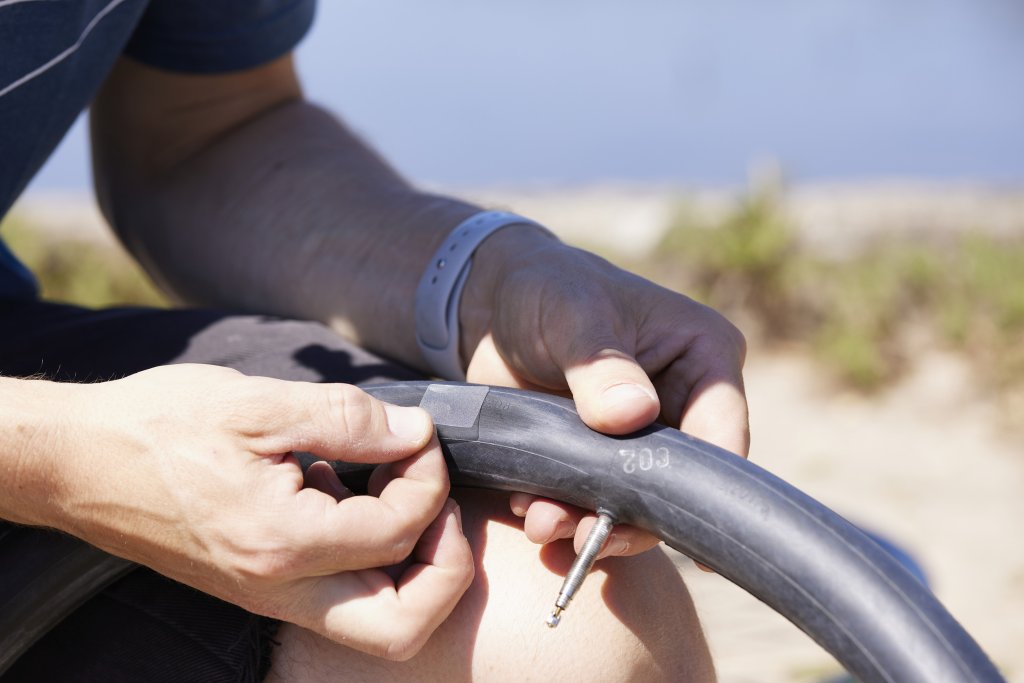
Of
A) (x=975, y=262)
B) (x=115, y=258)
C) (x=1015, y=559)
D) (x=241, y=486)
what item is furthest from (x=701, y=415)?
(x=115, y=258)

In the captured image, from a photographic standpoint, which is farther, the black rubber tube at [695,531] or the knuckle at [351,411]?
the knuckle at [351,411]

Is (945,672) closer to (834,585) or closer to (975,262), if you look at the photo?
(834,585)

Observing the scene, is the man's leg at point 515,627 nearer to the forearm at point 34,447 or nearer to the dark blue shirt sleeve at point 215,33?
the forearm at point 34,447

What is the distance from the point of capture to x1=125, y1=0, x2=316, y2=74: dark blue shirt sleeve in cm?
166

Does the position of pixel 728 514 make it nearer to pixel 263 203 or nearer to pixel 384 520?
pixel 384 520

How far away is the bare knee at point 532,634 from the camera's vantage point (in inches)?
40.8

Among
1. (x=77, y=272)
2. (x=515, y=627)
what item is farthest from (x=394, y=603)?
(x=77, y=272)

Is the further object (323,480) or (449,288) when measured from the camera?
(449,288)

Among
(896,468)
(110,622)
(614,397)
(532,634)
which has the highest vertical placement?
(896,468)

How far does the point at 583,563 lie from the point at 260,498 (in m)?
0.32

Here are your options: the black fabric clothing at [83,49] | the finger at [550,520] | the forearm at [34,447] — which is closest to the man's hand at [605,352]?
the finger at [550,520]

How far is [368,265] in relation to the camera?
1.56m

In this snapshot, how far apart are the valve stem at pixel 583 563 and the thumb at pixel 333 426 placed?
0.21 meters

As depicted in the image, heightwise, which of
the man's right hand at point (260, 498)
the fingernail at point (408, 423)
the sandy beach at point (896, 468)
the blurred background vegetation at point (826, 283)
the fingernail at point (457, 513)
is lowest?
the man's right hand at point (260, 498)
